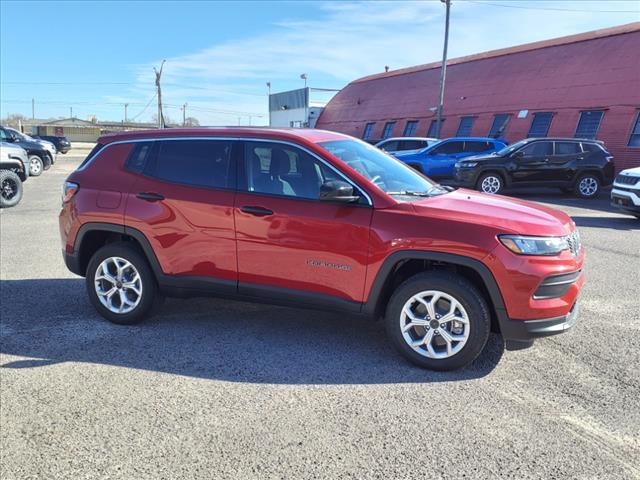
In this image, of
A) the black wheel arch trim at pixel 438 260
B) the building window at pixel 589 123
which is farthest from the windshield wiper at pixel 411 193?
the building window at pixel 589 123

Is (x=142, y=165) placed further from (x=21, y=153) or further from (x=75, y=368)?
(x=21, y=153)

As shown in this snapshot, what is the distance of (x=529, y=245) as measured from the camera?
12.2 feet

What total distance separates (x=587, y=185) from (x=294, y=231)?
1424 centimetres

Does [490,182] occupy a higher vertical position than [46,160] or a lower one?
lower

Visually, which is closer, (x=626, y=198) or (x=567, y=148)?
(x=626, y=198)

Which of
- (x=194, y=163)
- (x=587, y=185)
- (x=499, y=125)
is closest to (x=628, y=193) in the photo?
(x=587, y=185)

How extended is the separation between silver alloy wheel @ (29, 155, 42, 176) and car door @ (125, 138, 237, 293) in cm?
1980

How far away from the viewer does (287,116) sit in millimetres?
66938

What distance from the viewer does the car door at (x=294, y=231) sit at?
404 cm

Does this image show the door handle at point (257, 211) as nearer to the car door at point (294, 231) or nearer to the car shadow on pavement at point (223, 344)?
the car door at point (294, 231)

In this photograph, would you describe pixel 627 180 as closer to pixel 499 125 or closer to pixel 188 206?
pixel 188 206

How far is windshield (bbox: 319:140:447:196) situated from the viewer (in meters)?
→ 4.38

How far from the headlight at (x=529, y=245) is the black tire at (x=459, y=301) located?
0.41 m

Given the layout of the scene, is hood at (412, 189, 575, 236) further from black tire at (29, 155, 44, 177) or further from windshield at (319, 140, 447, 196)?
black tire at (29, 155, 44, 177)
